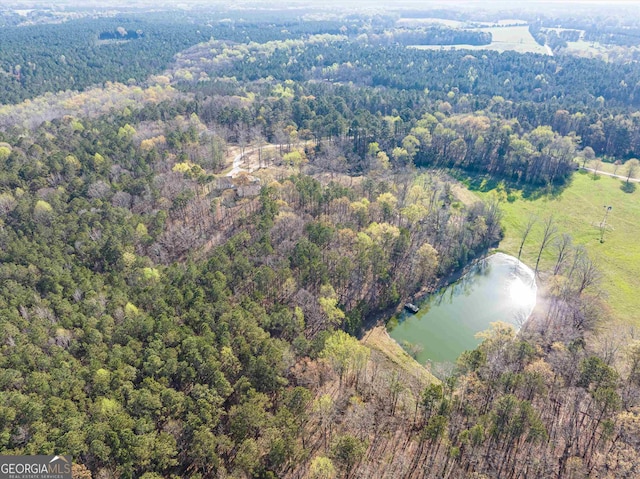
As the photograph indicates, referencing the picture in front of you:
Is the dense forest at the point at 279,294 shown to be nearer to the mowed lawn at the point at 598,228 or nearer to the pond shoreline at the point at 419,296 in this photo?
the pond shoreline at the point at 419,296

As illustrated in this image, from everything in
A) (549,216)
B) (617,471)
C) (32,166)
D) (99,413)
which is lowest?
(549,216)

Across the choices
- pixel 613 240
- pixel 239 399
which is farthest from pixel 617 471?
pixel 613 240

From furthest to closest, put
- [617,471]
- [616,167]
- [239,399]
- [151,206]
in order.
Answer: [616,167], [151,206], [239,399], [617,471]

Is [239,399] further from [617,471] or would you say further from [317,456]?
[617,471]

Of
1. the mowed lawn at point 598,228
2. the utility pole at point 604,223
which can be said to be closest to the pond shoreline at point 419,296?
the mowed lawn at point 598,228

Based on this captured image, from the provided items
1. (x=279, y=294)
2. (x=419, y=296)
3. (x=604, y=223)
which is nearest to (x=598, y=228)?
(x=604, y=223)

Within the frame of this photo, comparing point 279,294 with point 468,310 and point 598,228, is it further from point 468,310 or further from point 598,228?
point 598,228
